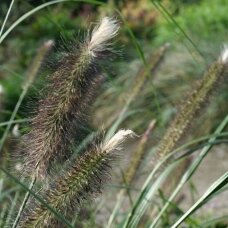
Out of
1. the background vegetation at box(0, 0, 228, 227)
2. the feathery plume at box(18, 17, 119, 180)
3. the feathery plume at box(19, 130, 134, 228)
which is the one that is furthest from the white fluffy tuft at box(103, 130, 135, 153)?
the background vegetation at box(0, 0, 228, 227)

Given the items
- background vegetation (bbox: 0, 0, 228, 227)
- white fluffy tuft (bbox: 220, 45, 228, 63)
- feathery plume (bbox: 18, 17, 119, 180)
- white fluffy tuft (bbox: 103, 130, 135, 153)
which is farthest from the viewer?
background vegetation (bbox: 0, 0, 228, 227)

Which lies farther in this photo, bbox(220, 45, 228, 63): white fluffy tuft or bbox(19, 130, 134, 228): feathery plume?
bbox(220, 45, 228, 63): white fluffy tuft

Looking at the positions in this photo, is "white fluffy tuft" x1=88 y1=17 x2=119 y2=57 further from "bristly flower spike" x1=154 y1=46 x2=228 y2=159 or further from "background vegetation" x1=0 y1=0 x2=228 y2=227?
"bristly flower spike" x1=154 y1=46 x2=228 y2=159

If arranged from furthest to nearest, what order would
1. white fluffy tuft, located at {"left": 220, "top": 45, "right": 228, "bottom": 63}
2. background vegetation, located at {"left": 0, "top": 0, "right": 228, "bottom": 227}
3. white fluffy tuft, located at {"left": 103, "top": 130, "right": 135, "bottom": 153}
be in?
1. background vegetation, located at {"left": 0, "top": 0, "right": 228, "bottom": 227}
2. white fluffy tuft, located at {"left": 220, "top": 45, "right": 228, "bottom": 63}
3. white fluffy tuft, located at {"left": 103, "top": 130, "right": 135, "bottom": 153}

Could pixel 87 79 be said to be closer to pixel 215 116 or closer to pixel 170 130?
pixel 170 130

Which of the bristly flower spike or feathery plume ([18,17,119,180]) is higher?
the bristly flower spike

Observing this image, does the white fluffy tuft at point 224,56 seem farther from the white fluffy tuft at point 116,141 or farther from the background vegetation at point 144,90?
the white fluffy tuft at point 116,141

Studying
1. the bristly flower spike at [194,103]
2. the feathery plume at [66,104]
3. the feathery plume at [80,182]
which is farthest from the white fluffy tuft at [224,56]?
the feathery plume at [80,182]

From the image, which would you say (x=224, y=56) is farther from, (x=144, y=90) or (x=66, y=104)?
(x=144, y=90)
